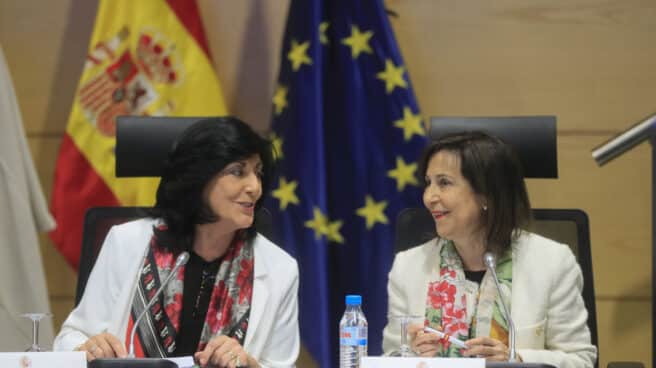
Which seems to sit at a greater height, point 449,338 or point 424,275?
point 424,275

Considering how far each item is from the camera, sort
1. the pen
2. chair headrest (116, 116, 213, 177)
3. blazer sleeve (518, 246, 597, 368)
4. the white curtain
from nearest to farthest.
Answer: the pen
blazer sleeve (518, 246, 597, 368)
chair headrest (116, 116, 213, 177)
the white curtain

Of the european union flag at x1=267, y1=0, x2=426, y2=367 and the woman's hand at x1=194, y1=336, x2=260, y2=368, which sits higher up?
the european union flag at x1=267, y1=0, x2=426, y2=367

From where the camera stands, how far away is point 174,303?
260 cm

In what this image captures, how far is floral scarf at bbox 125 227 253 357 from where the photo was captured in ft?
8.37

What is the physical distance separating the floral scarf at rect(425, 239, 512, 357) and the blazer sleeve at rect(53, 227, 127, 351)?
0.83 meters

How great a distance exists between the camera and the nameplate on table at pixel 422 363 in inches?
75.4

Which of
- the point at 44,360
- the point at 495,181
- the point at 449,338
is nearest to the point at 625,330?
the point at 495,181

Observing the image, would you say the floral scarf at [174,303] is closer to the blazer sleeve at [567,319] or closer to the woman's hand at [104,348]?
the woman's hand at [104,348]

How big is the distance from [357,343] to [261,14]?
1851 mm

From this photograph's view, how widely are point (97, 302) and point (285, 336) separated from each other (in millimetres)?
497

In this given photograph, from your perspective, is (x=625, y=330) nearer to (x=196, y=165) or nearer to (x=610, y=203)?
(x=610, y=203)

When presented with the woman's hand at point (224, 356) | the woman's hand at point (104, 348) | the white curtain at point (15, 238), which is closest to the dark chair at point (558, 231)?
the woman's hand at point (224, 356)

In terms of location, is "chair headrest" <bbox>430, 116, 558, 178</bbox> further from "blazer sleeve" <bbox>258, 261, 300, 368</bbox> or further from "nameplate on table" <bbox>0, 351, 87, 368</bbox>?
"nameplate on table" <bbox>0, 351, 87, 368</bbox>

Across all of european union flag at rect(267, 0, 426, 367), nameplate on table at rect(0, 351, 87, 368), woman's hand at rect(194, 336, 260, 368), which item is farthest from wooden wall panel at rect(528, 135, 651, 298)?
nameplate on table at rect(0, 351, 87, 368)
